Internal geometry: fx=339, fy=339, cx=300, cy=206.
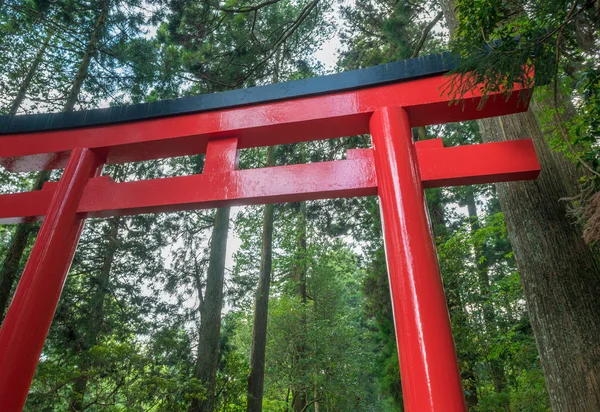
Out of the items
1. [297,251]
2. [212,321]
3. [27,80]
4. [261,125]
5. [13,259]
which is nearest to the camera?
[261,125]

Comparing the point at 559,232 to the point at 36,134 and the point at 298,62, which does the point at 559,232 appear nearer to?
the point at 36,134

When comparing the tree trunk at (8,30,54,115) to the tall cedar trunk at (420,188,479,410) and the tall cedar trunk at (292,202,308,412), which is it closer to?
the tall cedar trunk at (292,202,308,412)

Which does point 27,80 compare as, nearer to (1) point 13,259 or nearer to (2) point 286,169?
(1) point 13,259

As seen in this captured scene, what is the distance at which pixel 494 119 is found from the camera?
3.29 metres

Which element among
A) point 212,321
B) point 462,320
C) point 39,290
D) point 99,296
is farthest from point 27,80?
point 462,320

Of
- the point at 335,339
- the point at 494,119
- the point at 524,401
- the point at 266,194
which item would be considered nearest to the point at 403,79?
the point at 266,194

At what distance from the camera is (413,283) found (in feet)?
5.57

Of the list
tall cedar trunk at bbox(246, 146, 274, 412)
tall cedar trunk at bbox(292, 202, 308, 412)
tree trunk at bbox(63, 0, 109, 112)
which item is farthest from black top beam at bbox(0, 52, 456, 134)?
tall cedar trunk at bbox(292, 202, 308, 412)

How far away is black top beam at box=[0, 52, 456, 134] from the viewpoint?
2.39 meters

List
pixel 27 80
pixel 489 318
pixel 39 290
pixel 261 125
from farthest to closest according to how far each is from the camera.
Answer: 1. pixel 27 80
2. pixel 489 318
3. pixel 261 125
4. pixel 39 290

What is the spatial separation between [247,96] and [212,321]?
4749 mm

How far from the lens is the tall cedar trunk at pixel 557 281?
7.07ft

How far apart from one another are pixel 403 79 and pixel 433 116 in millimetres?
336

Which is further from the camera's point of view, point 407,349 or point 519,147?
point 519,147
